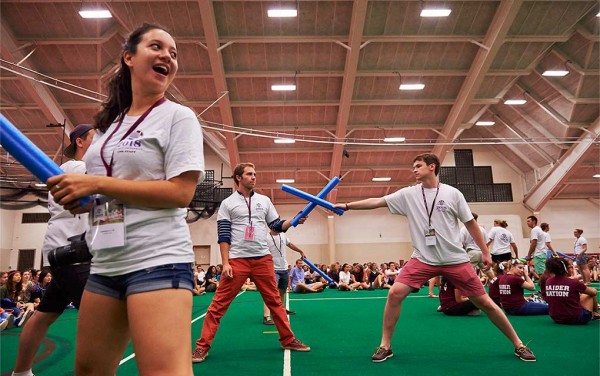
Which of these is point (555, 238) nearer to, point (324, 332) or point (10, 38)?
point (324, 332)

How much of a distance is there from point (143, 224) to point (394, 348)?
3.82 meters

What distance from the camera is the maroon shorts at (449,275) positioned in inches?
146

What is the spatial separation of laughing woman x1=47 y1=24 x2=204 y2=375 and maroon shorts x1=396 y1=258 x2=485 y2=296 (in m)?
2.98

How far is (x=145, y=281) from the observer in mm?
1179

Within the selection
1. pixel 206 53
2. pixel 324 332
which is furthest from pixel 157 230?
pixel 206 53

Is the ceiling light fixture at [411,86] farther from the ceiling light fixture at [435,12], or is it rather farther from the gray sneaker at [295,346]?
the gray sneaker at [295,346]

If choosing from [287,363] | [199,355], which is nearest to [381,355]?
[287,363]

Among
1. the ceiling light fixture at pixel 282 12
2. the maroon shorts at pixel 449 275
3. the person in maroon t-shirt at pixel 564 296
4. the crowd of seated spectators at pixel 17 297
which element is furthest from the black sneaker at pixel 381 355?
the ceiling light fixture at pixel 282 12

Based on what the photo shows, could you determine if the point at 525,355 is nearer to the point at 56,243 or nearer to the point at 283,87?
→ the point at 56,243

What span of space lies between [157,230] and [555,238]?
29.3 m

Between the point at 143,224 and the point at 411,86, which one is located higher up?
the point at 411,86

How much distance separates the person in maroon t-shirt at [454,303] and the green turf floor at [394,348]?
0.20m

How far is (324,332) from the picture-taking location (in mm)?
5508

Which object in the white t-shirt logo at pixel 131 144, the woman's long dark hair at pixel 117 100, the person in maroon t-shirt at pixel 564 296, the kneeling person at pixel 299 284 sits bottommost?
the kneeling person at pixel 299 284
